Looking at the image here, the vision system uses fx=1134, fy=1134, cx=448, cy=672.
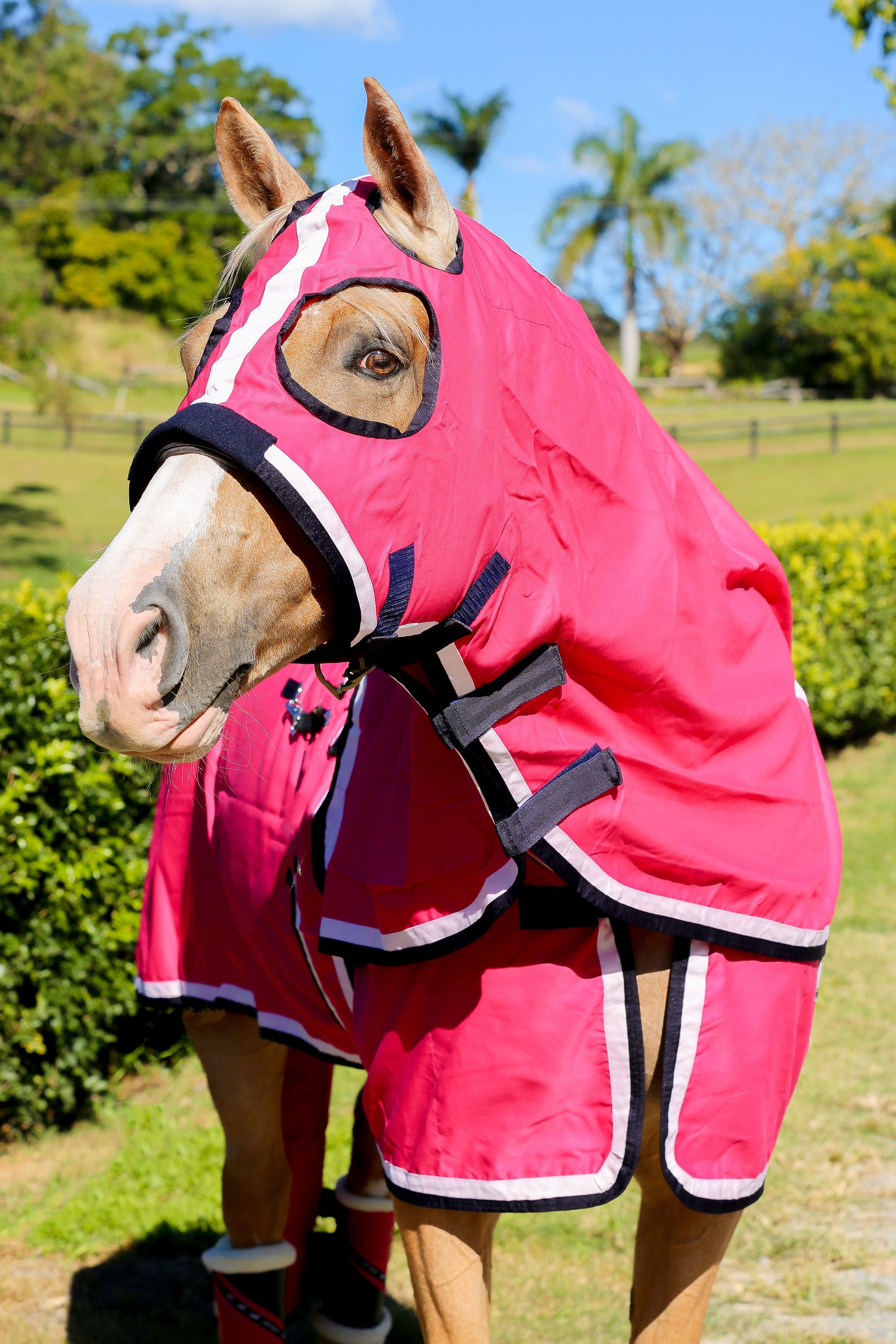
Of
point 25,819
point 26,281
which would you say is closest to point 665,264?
point 26,281

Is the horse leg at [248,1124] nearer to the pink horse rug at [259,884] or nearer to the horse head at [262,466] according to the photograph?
the pink horse rug at [259,884]

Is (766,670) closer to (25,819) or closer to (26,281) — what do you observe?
(25,819)

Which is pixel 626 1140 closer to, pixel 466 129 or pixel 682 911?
pixel 682 911

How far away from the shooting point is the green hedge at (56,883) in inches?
148

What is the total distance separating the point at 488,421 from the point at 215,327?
34 centimetres

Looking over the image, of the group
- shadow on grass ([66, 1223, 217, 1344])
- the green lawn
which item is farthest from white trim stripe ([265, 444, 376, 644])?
the green lawn

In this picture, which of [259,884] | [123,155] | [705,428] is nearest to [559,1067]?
[259,884]

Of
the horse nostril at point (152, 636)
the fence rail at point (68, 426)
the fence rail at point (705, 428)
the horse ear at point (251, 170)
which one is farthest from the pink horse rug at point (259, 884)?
the fence rail at point (705, 428)

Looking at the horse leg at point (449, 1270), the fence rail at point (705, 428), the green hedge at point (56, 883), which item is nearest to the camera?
the horse leg at point (449, 1270)

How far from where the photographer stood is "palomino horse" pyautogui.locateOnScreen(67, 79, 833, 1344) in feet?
3.69

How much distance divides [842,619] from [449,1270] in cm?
688

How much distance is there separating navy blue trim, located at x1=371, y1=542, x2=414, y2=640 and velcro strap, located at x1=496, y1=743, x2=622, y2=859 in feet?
1.06

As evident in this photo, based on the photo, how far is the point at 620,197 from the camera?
3384 cm

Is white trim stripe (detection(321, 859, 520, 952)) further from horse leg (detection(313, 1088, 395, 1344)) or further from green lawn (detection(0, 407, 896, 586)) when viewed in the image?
green lawn (detection(0, 407, 896, 586))
